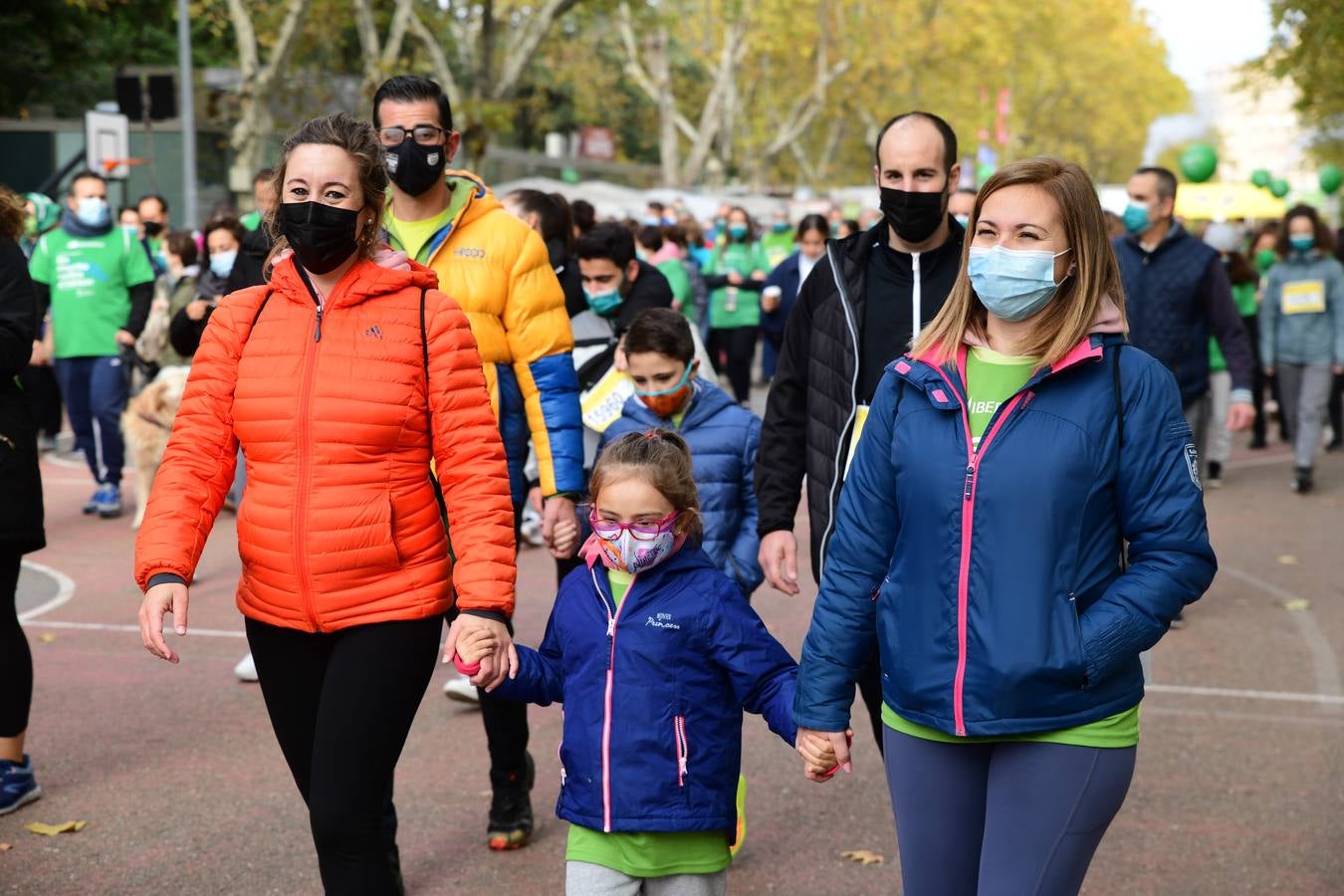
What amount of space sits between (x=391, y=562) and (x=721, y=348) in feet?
52.8

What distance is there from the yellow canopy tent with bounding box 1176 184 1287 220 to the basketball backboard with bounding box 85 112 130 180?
66.5 ft

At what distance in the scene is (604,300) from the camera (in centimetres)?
728

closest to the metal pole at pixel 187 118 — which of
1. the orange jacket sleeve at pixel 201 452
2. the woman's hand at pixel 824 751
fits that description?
the orange jacket sleeve at pixel 201 452

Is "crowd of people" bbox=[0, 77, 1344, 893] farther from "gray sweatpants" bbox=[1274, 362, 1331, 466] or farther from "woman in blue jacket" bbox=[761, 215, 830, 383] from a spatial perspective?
"woman in blue jacket" bbox=[761, 215, 830, 383]

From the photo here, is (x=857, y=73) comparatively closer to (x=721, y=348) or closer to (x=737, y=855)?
(x=721, y=348)

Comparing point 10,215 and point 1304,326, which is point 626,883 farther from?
point 1304,326

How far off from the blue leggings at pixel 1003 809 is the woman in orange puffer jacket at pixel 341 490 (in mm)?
957

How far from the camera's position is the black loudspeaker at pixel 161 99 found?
20.5 metres

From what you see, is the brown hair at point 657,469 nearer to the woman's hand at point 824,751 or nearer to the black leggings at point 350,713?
the black leggings at point 350,713

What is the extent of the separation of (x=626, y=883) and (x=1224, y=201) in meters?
32.3

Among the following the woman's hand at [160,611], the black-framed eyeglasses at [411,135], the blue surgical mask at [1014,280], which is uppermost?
the black-framed eyeglasses at [411,135]

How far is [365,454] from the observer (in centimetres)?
371

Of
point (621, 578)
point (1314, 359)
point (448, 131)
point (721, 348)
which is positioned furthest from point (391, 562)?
point (721, 348)

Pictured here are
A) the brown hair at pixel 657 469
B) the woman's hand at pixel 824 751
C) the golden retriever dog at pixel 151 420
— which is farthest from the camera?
the golden retriever dog at pixel 151 420
